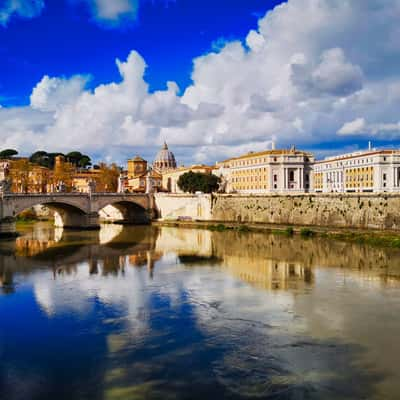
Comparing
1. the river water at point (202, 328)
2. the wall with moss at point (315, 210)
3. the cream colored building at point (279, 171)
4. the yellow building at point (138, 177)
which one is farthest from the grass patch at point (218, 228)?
the yellow building at point (138, 177)

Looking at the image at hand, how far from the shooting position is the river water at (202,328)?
7641mm

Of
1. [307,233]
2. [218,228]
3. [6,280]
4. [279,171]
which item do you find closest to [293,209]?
[218,228]

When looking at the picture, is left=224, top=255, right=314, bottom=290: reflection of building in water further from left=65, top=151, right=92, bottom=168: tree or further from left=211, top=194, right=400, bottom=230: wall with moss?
left=65, top=151, right=92, bottom=168: tree

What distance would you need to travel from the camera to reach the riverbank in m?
23.3

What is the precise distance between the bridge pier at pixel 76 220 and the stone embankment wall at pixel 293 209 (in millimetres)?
7309

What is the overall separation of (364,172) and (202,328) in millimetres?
38521

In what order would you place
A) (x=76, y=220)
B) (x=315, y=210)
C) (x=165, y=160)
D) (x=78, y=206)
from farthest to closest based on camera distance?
A: (x=165, y=160) → (x=76, y=220) → (x=78, y=206) → (x=315, y=210)

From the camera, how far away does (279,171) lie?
157ft

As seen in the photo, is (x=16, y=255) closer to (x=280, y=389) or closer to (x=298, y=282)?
(x=298, y=282)

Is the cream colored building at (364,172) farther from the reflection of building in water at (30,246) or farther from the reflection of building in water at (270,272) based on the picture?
the reflection of building in water at (30,246)

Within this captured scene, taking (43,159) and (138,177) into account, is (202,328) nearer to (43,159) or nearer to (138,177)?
(138,177)

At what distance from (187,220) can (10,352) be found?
2859cm

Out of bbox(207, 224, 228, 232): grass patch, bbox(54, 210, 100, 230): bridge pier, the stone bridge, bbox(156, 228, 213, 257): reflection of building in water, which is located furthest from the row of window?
bbox(54, 210, 100, 230): bridge pier

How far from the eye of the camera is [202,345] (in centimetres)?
933
